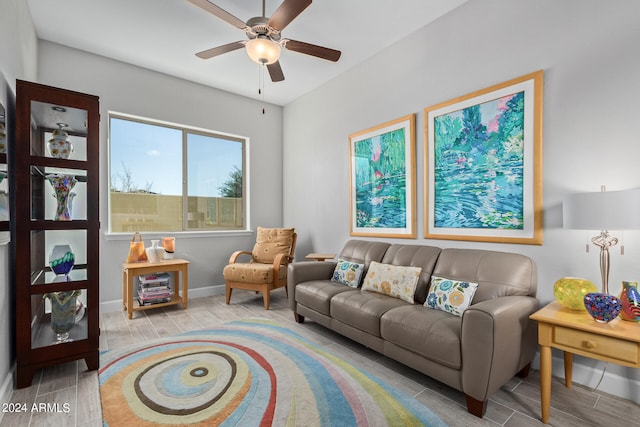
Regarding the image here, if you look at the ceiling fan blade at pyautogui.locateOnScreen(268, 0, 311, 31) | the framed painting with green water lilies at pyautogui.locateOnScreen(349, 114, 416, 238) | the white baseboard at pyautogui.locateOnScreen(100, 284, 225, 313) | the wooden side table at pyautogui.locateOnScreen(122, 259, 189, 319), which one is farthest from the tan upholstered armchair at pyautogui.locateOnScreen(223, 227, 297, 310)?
the ceiling fan blade at pyautogui.locateOnScreen(268, 0, 311, 31)

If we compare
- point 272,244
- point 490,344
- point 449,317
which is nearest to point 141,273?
point 272,244

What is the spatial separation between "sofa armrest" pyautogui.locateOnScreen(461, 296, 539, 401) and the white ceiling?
257 centimetres

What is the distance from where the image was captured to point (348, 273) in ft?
A: 10.2

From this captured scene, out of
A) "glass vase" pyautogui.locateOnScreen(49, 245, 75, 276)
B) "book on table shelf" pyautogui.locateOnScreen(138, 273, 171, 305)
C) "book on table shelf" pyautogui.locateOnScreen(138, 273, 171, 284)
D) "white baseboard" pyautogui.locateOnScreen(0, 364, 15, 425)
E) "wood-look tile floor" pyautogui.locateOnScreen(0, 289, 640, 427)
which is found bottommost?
"wood-look tile floor" pyautogui.locateOnScreen(0, 289, 640, 427)

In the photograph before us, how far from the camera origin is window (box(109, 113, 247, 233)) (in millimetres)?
3914

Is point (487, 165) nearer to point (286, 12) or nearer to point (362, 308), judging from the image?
point (362, 308)

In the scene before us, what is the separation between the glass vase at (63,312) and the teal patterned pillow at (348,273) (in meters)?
2.17

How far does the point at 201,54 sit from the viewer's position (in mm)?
2680

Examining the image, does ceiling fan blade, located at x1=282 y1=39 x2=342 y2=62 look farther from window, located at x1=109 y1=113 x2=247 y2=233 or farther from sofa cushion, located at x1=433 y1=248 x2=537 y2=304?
window, located at x1=109 y1=113 x2=247 y2=233

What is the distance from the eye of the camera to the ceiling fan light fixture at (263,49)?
2.36 meters

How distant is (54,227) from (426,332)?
2621 mm

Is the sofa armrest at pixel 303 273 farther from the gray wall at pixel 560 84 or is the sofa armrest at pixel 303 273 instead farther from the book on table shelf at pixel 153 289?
the book on table shelf at pixel 153 289

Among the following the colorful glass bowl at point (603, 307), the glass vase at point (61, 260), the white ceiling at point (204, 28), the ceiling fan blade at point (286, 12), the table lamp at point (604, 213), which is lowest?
the colorful glass bowl at point (603, 307)

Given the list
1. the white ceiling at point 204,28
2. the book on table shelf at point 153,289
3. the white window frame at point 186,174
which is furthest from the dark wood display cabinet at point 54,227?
the white window frame at point 186,174
